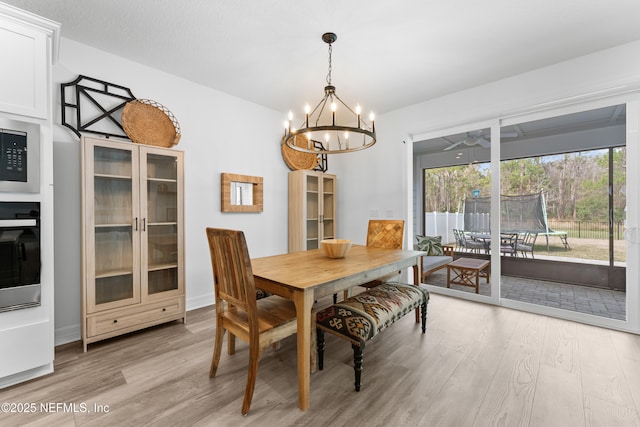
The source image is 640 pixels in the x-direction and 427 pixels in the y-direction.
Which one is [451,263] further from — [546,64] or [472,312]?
[546,64]

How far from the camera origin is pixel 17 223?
5.64 feet

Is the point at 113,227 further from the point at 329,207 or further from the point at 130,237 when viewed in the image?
the point at 329,207

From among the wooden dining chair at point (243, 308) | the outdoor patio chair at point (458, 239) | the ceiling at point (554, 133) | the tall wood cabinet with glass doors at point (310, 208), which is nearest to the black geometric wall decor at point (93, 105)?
the wooden dining chair at point (243, 308)

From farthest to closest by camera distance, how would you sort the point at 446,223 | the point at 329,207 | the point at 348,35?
the point at 329,207 → the point at 446,223 → the point at 348,35

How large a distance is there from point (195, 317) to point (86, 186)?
160cm

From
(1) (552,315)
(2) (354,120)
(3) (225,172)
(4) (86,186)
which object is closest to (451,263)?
(1) (552,315)

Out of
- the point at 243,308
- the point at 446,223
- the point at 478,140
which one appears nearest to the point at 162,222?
the point at 243,308

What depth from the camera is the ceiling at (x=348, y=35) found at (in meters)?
1.96

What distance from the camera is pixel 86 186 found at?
84.7 inches

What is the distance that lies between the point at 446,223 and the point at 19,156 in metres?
4.50

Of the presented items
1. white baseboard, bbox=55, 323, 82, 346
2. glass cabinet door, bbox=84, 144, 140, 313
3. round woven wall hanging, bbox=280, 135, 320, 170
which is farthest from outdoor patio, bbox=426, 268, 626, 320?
white baseboard, bbox=55, 323, 82, 346

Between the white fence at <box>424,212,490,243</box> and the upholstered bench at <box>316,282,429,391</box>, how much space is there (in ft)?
5.90

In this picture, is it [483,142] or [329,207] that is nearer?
[483,142]

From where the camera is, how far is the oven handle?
167cm
